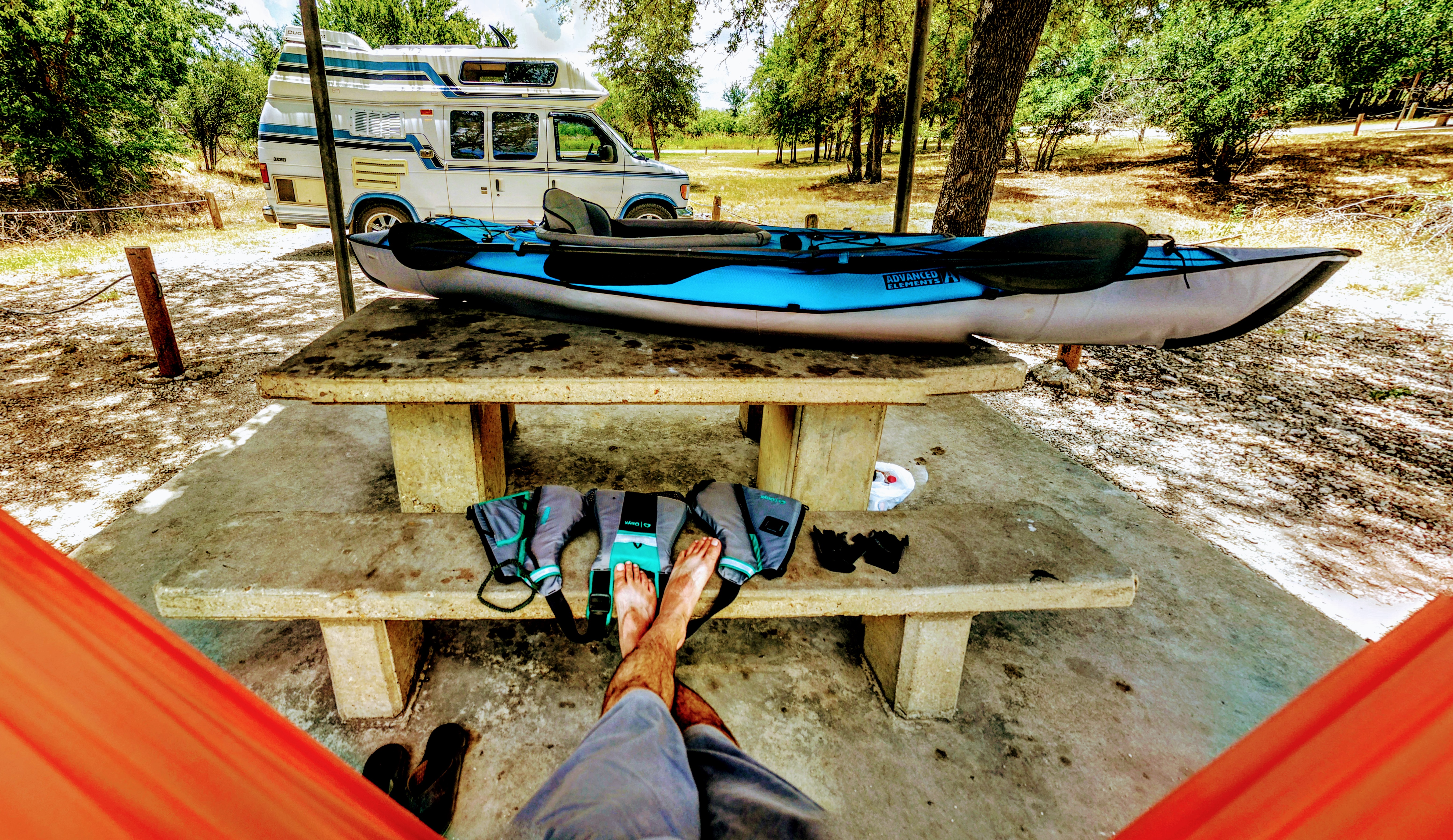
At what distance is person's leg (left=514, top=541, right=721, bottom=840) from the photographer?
983 millimetres

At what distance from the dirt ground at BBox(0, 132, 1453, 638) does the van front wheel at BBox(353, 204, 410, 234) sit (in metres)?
0.76

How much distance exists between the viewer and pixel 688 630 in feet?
5.26

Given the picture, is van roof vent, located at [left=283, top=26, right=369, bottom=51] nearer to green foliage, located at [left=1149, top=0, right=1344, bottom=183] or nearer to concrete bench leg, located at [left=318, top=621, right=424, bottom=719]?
concrete bench leg, located at [left=318, top=621, right=424, bottom=719]

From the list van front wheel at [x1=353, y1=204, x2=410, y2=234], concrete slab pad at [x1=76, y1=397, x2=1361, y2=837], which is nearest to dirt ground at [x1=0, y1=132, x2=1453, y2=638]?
concrete slab pad at [x1=76, y1=397, x2=1361, y2=837]

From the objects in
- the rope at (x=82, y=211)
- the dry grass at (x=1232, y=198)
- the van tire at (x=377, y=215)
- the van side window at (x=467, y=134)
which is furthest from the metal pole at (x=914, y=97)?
the rope at (x=82, y=211)

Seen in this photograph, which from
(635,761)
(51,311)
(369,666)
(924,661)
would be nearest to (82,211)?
(51,311)

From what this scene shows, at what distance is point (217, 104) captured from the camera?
22906mm

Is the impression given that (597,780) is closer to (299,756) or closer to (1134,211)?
(299,756)

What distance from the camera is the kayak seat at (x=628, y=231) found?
266cm

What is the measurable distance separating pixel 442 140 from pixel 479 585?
8.02m

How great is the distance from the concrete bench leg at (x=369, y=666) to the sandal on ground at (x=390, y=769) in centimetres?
14

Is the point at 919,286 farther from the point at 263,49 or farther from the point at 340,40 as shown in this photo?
the point at 263,49

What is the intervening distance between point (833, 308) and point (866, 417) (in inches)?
17.6

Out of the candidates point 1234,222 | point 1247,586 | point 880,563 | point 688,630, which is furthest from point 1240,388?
point 1234,222
